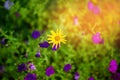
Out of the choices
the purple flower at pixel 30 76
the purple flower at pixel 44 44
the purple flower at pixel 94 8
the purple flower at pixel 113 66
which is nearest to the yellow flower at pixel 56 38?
the purple flower at pixel 44 44

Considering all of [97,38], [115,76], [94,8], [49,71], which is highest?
[94,8]

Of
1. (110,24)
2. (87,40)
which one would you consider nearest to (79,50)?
(87,40)

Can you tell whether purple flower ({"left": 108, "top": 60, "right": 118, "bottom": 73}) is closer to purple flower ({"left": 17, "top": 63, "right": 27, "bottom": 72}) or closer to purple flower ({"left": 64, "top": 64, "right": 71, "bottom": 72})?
purple flower ({"left": 64, "top": 64, "right": 71, "bottom": 72})

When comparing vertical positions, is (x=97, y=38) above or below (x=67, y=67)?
above

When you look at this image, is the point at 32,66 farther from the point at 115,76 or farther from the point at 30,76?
the point at 115,76

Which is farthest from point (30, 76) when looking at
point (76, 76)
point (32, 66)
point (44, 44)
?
point (76, 76)

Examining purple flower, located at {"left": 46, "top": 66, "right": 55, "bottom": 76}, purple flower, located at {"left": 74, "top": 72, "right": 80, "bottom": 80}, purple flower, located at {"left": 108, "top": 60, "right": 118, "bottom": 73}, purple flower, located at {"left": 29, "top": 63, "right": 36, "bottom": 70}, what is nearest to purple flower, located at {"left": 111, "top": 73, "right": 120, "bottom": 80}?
purple flower, located at {"left": 108, "top": 60, "right": 118, "bottom": 73}

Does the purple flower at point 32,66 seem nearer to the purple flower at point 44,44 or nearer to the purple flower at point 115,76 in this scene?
the purple flower at point 44,44

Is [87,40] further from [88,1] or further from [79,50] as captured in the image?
[88,1]
